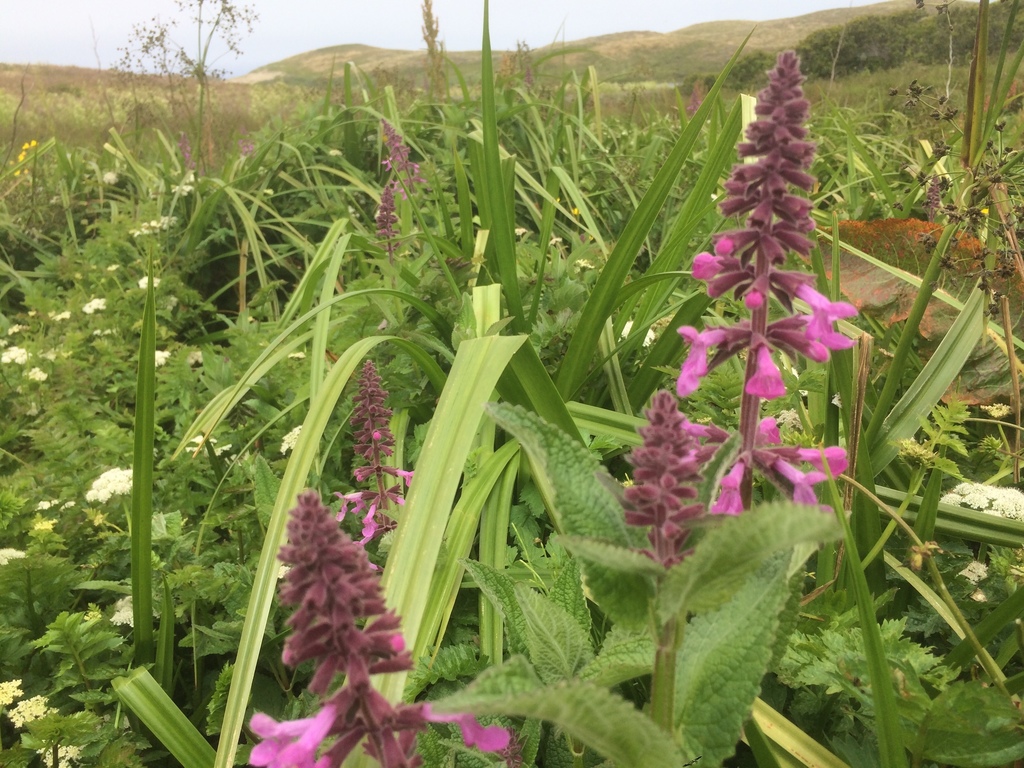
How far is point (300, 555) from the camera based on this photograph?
2.39 ft

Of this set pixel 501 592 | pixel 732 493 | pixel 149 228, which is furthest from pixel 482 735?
pixel 149 228

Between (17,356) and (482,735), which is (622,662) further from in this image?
(17,356)

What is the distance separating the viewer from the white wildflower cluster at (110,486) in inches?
87.2

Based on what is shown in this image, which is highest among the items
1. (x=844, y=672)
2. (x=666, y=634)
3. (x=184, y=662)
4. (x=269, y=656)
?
(x=666, y=634)

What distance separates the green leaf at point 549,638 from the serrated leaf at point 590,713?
0.84 feet

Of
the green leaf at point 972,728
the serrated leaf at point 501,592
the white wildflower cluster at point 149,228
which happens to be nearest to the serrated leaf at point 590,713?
the serrated leaf at point 501,592

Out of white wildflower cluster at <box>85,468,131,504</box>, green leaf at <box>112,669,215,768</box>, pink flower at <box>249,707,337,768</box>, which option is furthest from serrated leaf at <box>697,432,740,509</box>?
white wildflower cluster at <box>85,468,131,504</box>

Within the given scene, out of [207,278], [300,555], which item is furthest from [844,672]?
[207,278]

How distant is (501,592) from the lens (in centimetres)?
124

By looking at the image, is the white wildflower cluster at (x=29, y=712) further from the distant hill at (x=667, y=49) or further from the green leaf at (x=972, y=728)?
the distant hill at (x=667, y=49)

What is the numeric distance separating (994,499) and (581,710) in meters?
1.35

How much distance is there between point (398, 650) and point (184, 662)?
143 centimetres

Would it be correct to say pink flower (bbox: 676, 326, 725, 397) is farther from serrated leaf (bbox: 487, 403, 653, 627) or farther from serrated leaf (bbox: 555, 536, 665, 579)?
serrated leaf (bbox: 555, 536, 665, 579)

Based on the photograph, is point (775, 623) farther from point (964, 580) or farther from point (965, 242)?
point (965, 242)
